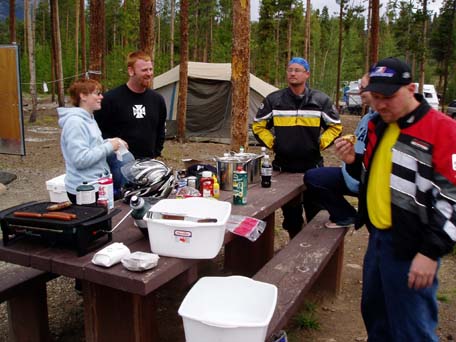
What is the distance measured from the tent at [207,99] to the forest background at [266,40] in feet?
21.7

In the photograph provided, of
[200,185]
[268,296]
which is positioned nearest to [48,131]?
[200,185]

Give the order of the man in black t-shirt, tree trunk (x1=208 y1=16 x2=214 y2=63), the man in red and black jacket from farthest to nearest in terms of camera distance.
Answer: tree trunk (x1=208 y1=16 x2=214 y2=63) < the man in black t-shirt < the man in red and black jacket

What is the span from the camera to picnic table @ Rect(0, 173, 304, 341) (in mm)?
2044

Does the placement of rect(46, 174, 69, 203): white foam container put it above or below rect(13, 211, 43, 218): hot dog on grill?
below

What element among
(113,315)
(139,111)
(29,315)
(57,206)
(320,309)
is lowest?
(320,309)

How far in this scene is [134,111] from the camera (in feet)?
13.2

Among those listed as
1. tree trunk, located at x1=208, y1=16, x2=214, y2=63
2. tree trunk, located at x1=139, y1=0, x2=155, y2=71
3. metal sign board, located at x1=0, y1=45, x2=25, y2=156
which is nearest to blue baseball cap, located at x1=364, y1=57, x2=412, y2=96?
tree trunk, located at x1=139, y1=0, x2=155, y2=71

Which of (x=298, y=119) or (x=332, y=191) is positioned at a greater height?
(x=298, y=119)

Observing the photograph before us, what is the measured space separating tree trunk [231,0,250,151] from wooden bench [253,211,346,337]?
2653mm

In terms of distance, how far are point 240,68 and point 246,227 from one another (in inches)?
167

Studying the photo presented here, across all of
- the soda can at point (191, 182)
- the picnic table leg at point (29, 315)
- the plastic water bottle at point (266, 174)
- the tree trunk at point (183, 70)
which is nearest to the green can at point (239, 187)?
the soda can at point (191, 182)

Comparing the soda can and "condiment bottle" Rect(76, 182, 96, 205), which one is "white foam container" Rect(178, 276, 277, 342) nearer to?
"condiment bottle" Rect(76, 182, 96, 205)

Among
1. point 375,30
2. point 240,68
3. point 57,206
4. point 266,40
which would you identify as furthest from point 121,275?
point 266,40

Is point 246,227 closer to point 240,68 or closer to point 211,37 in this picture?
point 240,68
